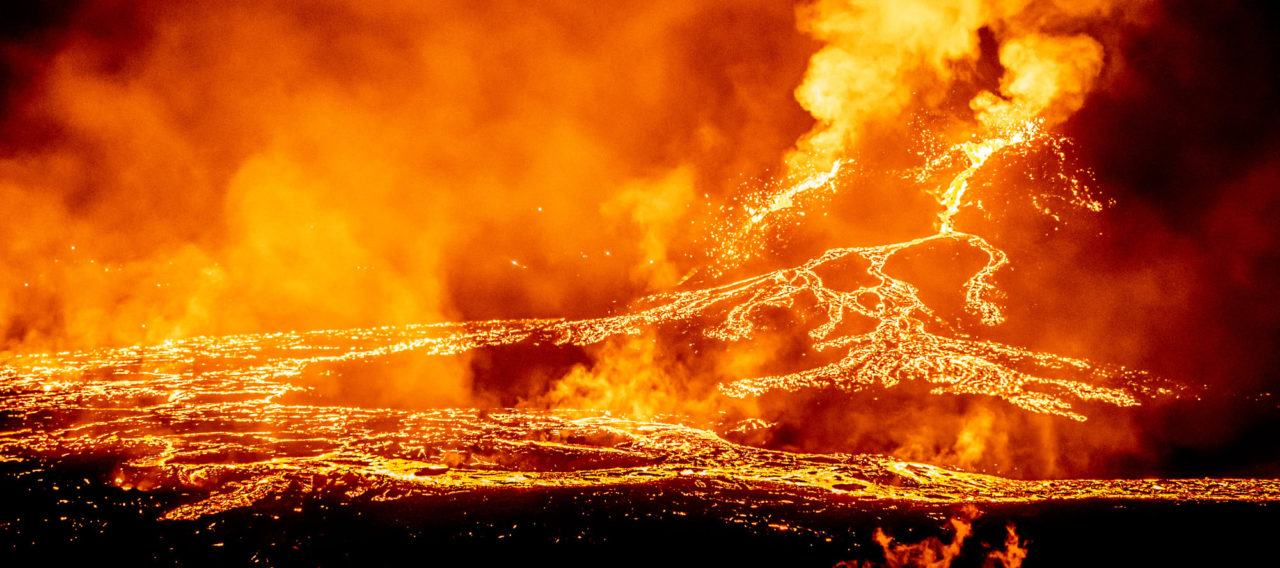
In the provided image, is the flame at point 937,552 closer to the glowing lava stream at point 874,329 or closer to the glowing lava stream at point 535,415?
the glowing lava stream at point 535,415

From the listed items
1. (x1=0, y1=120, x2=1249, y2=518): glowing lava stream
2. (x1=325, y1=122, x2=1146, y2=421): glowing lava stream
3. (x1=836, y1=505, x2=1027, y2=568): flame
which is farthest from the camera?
(x1=325, y1=122, x2=1146, y2=421): glowing lava stream

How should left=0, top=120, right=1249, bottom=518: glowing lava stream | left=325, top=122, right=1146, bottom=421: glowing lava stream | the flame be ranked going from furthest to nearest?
1. left=325, top=122, right=1146, bottom=421: glowing lava stream
2. left=0, top=120, right=1249, bottom=518: glowing lava stream
3. the flame

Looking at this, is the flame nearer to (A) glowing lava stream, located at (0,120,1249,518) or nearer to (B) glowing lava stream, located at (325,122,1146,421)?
(A) glowing lava stream, located at (0,120,1249,518)

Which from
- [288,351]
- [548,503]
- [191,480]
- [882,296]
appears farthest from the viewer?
[288,351]

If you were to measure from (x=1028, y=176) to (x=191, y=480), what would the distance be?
74.2ft

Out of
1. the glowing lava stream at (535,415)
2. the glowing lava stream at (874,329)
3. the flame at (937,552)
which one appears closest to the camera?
the flame at (937,552)

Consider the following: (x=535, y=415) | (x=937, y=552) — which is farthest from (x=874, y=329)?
(x=937, y=552)

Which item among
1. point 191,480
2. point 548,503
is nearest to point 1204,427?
point 548,503

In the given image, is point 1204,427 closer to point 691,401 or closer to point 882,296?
point 882,296

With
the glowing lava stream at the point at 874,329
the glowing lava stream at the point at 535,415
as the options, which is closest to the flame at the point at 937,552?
the glowing lava stream at the point at 535,415

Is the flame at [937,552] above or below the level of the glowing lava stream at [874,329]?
below

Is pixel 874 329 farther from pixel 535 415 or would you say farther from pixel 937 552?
pixel 937 552

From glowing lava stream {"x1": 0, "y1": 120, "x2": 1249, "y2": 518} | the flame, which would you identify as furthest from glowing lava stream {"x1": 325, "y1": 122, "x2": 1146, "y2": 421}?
the flame

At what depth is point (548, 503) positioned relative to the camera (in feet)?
38.7
